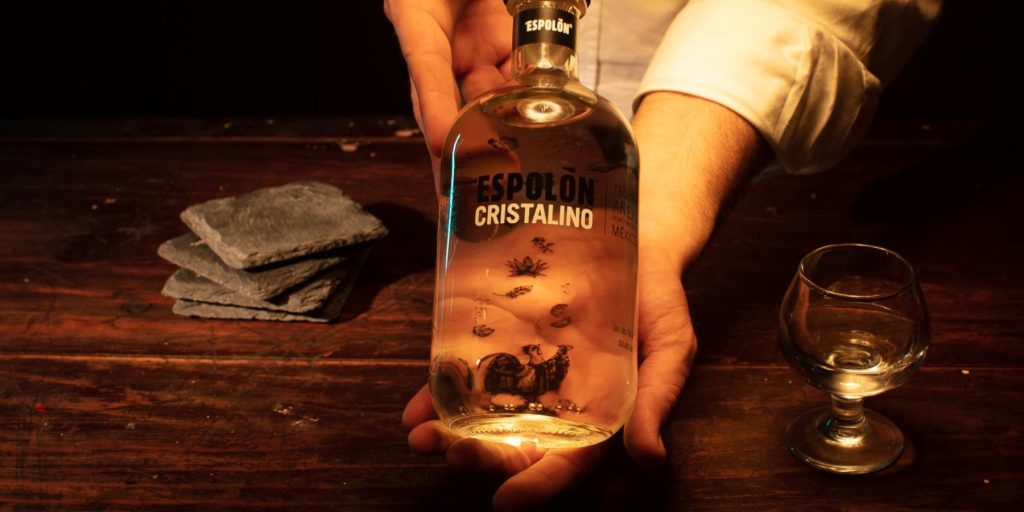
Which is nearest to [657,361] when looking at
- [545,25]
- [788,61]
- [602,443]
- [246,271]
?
[602,443]

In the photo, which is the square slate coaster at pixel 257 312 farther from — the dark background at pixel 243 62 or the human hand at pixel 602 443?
the dark background at pixel 243 62

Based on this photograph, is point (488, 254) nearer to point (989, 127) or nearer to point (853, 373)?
point (853, 373)

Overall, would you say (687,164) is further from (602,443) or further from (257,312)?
(257,312)

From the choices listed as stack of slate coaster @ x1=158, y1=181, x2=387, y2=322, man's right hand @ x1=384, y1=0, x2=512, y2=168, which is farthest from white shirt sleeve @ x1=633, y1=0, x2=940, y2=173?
stack of slate coaster @ x1=158, y1=181, x2=387, y2=322

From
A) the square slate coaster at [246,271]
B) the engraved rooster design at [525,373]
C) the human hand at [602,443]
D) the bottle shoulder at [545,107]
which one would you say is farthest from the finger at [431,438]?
the square slate coaster at [246,271]

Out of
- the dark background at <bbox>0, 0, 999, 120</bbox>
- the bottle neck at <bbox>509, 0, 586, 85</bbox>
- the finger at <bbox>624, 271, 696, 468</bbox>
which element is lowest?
the dark background at <bbox>0, 0, 999, 120</bbox>

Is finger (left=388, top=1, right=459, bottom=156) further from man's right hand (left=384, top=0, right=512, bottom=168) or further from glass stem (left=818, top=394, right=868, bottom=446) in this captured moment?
glass stem (left=818, top=394, right=868, bottom=446)
